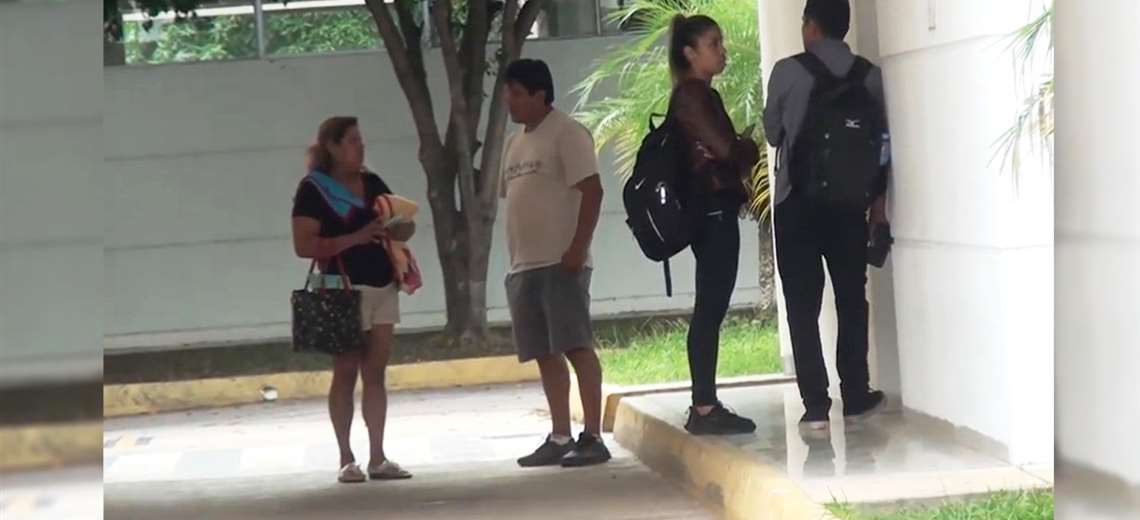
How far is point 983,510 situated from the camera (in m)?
5.12

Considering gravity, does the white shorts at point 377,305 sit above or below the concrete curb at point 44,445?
below

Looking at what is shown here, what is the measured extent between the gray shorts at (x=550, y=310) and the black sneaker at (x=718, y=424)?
0.66 metres

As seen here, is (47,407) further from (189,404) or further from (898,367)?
(189,404)

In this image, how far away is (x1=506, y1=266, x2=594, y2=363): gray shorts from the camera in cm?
751

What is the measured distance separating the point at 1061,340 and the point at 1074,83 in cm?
59

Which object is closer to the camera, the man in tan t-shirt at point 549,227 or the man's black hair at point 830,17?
the man's black hair at point 830,17

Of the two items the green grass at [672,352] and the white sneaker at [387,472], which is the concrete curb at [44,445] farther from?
the green grass at [672,352]

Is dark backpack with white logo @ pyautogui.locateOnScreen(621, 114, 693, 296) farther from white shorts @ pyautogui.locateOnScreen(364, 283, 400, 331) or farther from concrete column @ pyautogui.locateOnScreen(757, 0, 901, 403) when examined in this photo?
white shorts @ pyautogui.locateOnScreen(364, 283, 400, 331)

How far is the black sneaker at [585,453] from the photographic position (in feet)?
25.5

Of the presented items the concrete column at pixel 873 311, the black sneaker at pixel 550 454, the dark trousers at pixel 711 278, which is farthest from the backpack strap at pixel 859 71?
the black sneaker at pixel 550 454

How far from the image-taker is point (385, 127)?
52.0 ft

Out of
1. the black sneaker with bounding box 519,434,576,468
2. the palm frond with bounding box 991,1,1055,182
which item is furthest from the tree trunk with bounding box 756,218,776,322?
the palm frond with bounding box 991,1,1055,182

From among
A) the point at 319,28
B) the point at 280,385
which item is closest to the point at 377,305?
the point at 280,385

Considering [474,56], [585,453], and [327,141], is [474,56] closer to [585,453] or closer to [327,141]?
[327,141]
